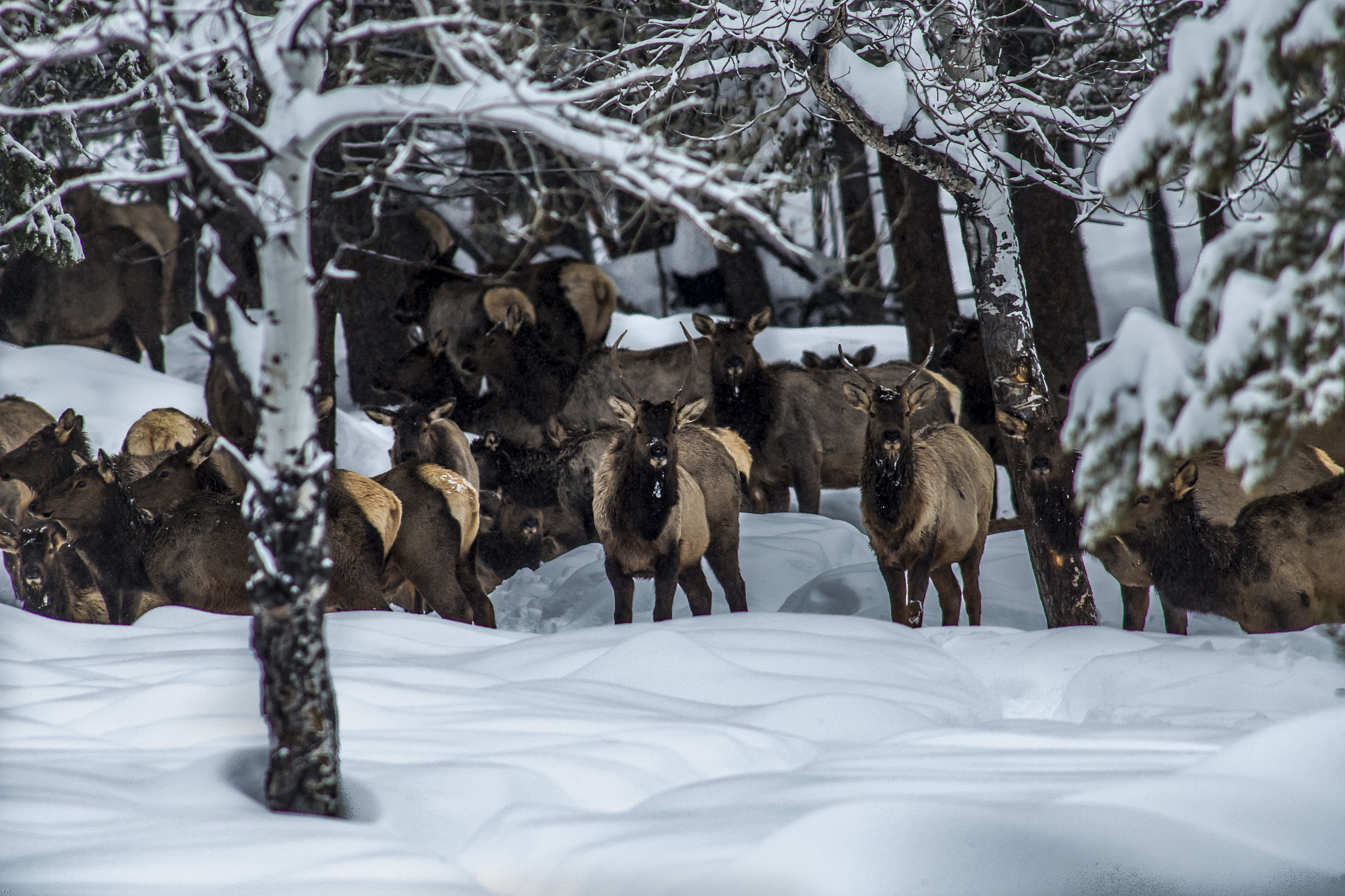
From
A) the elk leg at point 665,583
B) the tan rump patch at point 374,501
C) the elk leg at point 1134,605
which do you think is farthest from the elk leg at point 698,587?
the elk leg at point 1134,605

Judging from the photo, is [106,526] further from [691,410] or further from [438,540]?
[691,410]

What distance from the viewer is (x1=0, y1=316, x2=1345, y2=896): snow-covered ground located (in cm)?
322

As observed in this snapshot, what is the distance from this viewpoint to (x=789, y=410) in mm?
11547

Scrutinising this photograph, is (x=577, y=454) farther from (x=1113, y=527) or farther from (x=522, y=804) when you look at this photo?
(x=1113, y=527)

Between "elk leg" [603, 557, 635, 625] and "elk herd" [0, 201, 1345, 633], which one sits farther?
"elk leg" [603, 557, 635, 625]

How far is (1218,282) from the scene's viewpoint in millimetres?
3092

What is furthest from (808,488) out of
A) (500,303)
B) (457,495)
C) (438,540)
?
(438,540)

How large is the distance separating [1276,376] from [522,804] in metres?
2.69

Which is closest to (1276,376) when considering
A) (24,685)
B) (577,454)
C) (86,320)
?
(24,685)

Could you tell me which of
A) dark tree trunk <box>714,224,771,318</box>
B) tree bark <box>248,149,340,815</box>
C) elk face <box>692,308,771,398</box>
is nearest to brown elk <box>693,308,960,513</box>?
elk face <box>692,308,771,398</box>

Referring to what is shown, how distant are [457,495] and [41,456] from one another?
3.53 m

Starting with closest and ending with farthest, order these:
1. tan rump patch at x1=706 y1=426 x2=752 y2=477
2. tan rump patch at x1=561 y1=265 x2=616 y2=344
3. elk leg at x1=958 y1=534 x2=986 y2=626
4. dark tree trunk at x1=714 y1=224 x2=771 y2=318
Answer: elk leg at x1=958 y1=534 x2=986 y2=626
tan rump patch at x1=706 y1=426 x2=752 y2=477
tan rump patch at x1=561 y1=265 x2=616 y2=344
dark tree trunk at x1=714 y1=224 x2=771 y2=318

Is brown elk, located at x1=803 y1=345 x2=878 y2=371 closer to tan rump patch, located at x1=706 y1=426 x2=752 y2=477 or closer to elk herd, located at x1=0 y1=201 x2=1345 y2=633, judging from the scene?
elk herd, located at x1=0 y1=201 x2=1345 y2=633

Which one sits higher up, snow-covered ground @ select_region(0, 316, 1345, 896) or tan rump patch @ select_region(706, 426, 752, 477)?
tan rump patch @ select_region(706, 426, 752, 477)
